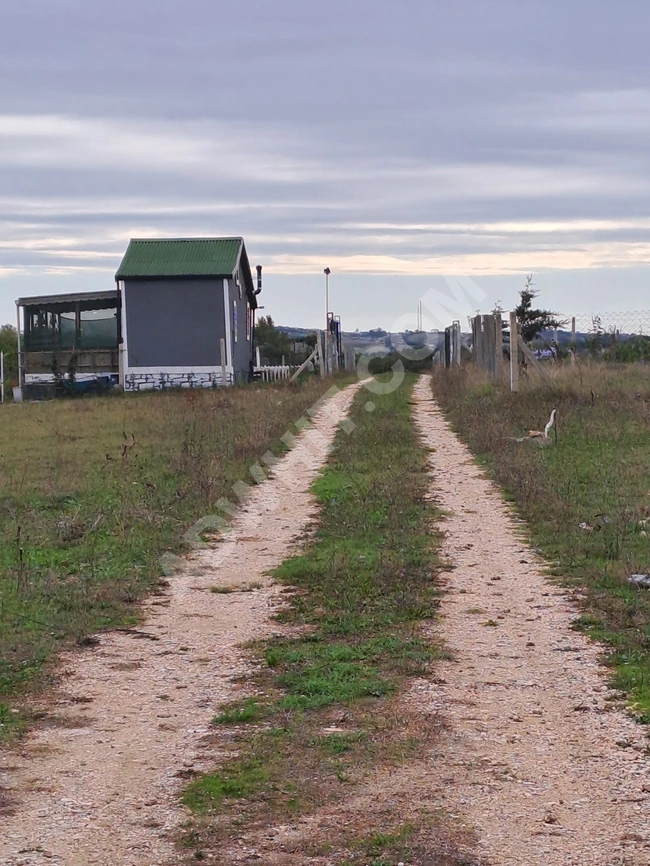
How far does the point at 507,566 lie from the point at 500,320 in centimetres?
1465

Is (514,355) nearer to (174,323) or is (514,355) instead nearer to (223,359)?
(223,359)

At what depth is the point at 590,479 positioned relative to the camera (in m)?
11.8

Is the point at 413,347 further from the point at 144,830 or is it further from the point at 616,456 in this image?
the point at 144,830

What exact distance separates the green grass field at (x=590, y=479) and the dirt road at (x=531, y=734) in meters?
0.23

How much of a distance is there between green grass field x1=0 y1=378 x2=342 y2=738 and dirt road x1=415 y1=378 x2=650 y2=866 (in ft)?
6.88

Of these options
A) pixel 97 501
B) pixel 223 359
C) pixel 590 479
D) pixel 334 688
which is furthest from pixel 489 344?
pixel 334 688

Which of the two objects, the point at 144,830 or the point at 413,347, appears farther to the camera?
the point at 413,347

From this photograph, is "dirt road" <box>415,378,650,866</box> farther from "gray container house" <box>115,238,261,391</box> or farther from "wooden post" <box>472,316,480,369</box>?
"gray container house" <box>115,238,261,391</box>

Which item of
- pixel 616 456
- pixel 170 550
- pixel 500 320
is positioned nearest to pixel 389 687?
pixel 170 550

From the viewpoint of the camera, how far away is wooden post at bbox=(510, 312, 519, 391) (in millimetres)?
19578

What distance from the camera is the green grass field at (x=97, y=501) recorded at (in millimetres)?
6996

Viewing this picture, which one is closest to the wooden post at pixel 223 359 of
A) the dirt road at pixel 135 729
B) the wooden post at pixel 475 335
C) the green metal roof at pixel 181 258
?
the green metal roof at pixel 181 258

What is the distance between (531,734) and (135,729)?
1.75 meters

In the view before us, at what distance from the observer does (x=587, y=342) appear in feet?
93.2
